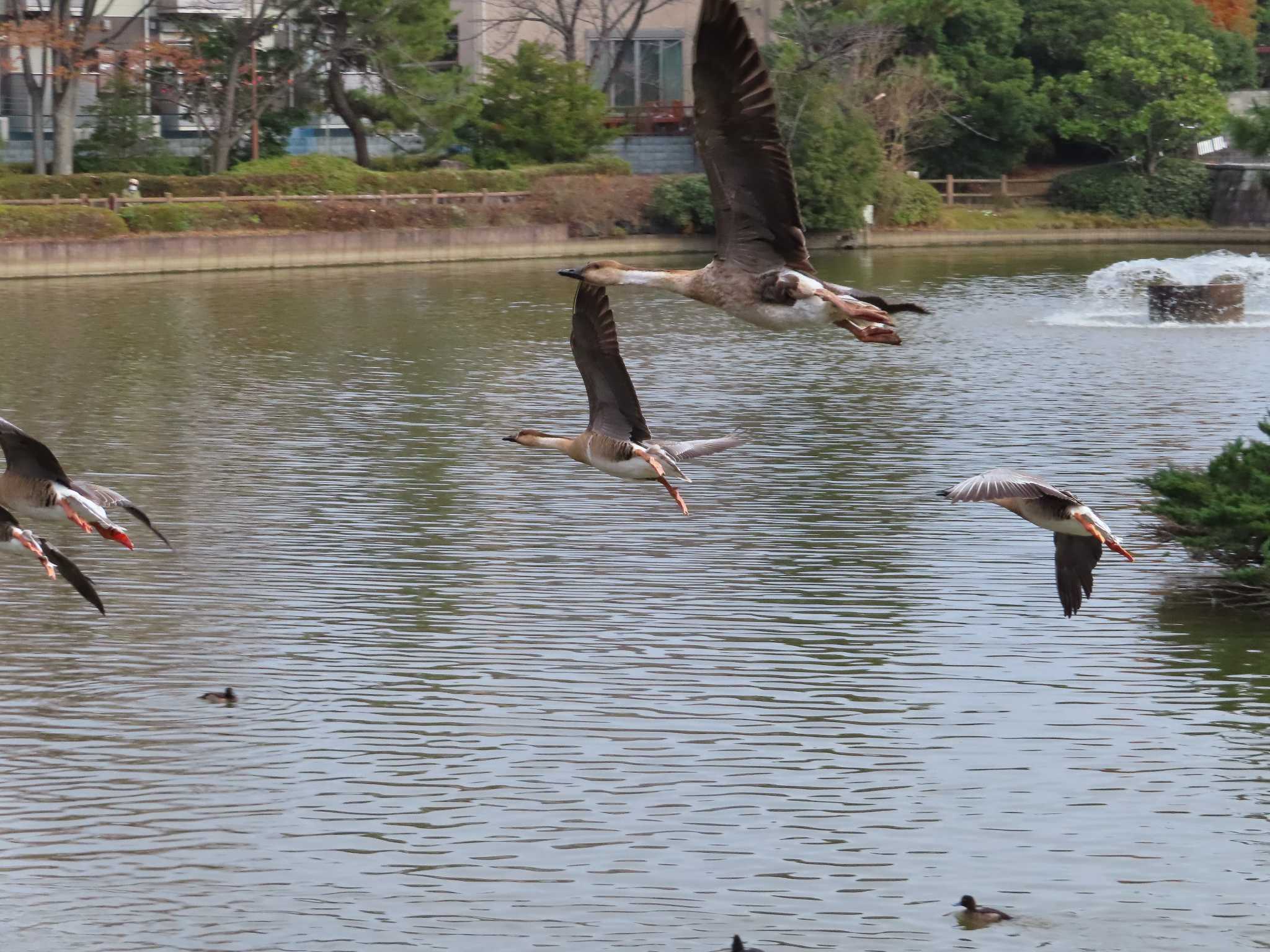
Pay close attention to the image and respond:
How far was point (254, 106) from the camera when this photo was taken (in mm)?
47656

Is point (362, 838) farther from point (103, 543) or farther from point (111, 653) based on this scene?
point (103, 543)

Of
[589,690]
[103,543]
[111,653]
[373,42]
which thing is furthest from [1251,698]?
[373,42]

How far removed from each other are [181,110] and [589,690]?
43002 millimetres

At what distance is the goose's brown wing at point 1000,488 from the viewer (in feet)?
28.7

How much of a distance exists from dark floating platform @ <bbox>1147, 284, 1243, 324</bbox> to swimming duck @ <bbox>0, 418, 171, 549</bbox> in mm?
25825

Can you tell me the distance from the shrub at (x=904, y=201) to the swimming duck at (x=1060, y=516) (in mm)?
38825

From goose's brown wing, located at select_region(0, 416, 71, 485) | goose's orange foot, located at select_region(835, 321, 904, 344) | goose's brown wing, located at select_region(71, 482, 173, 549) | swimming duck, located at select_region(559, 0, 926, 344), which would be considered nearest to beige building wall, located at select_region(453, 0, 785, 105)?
goose's brown wing, located at select_region(71, 482, 173, 549)

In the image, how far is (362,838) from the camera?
33.9 ft

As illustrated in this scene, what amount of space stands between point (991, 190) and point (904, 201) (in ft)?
19.4

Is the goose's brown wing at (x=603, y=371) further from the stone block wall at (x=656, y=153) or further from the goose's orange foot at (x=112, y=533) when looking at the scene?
the stone block wall at (x=656, y=153)

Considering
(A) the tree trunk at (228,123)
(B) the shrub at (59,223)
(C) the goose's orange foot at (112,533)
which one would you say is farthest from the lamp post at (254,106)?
(C) the goose's orange foot at (112,533)

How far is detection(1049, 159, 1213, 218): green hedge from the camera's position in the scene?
5341cm

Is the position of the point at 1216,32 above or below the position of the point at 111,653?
above

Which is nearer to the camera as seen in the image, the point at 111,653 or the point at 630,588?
the point at 111,653
